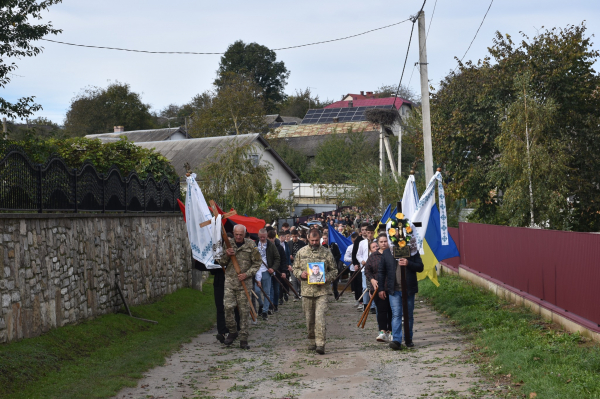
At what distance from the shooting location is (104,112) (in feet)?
245

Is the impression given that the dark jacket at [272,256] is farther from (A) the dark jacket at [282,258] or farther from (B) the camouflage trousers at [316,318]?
(B) the camouflage trousers at [316,318]

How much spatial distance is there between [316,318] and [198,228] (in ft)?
9.52

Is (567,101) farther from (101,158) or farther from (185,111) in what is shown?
(185,111)

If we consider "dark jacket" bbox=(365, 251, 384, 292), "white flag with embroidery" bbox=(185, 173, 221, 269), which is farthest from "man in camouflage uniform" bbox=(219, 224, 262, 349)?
"dark jacket" bbox=(365, 251, 384, 292)

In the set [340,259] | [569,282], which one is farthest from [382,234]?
[340,259]

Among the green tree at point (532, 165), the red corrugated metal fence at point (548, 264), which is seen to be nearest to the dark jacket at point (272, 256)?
the red corrugated metal fence at point (548, 264)

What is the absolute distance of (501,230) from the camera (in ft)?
54.5

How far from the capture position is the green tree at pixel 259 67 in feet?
282

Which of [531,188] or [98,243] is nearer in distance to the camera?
[98,243]

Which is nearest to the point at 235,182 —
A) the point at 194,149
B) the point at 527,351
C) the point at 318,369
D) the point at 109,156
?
the point at 109,156

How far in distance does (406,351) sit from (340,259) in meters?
9.81

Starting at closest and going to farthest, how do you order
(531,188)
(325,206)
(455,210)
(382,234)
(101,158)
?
(382,234), (101,158), (531,188), (455,210), (325,206)

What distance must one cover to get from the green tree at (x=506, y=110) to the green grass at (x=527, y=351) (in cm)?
1072

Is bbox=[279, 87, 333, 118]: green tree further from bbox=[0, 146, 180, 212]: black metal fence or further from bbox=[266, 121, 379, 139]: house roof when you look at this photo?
bbox=[0, 146, 180, 212]: black metal fence
